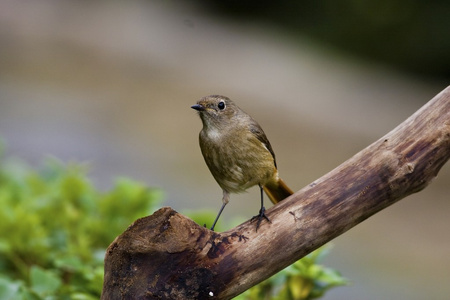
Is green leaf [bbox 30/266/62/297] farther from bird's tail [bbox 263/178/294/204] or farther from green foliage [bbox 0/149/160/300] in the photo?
bird's tail [bbox 263/178/294/204]

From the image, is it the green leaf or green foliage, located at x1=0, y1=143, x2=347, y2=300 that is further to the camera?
green foliage, located at x1=0, y1=143, x2=347, y2=300

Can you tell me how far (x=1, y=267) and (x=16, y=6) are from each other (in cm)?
872

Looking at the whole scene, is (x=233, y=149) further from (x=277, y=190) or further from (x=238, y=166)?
(x=277, y=190)

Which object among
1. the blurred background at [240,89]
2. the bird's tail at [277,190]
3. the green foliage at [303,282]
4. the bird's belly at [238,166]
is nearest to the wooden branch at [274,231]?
the green foliage at [303,282]

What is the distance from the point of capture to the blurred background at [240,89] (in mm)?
6961

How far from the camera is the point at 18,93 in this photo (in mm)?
8680

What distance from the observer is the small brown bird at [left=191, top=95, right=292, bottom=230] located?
121 inches

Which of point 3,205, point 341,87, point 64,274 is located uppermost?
point 341,87

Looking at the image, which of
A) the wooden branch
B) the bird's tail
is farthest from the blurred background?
the wooden branch

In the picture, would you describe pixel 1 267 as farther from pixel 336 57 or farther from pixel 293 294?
pixel 336 57

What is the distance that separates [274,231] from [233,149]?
0.71 m

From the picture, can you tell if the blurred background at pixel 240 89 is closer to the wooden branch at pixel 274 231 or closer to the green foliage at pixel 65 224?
the green foliage at pixel 65 224

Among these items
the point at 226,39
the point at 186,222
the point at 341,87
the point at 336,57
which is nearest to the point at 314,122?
the point at 341,87

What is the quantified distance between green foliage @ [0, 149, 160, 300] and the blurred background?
7.13ft
